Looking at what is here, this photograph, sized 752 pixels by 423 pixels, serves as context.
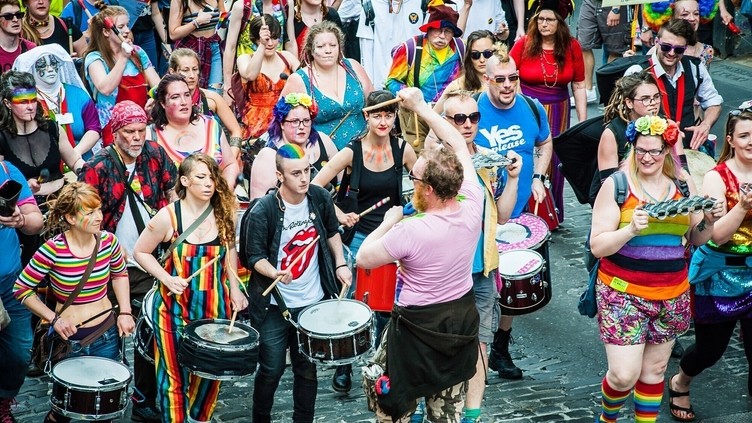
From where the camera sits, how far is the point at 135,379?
24.3 ft

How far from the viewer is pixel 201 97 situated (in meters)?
8.98

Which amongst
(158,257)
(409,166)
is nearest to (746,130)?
(409,166)

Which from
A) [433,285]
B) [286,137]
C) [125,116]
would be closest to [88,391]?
[125,116]

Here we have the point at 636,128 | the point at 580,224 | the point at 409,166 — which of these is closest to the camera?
the point at 636,128

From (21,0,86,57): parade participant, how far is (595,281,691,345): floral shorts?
5.98m

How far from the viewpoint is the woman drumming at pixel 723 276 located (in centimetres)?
724

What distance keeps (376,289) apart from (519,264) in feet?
3.12

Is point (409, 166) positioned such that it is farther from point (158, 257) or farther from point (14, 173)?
point (14, 173)

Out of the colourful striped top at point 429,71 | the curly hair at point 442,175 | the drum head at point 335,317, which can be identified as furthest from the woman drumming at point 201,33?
the curly hair at point 442,175

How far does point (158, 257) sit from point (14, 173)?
3.41 feet

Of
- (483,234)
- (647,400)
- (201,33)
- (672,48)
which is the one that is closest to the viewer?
(647,400)

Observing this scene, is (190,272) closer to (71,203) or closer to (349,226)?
(71,203)

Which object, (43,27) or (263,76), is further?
(43,27)

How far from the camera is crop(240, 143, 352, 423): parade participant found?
679cm
